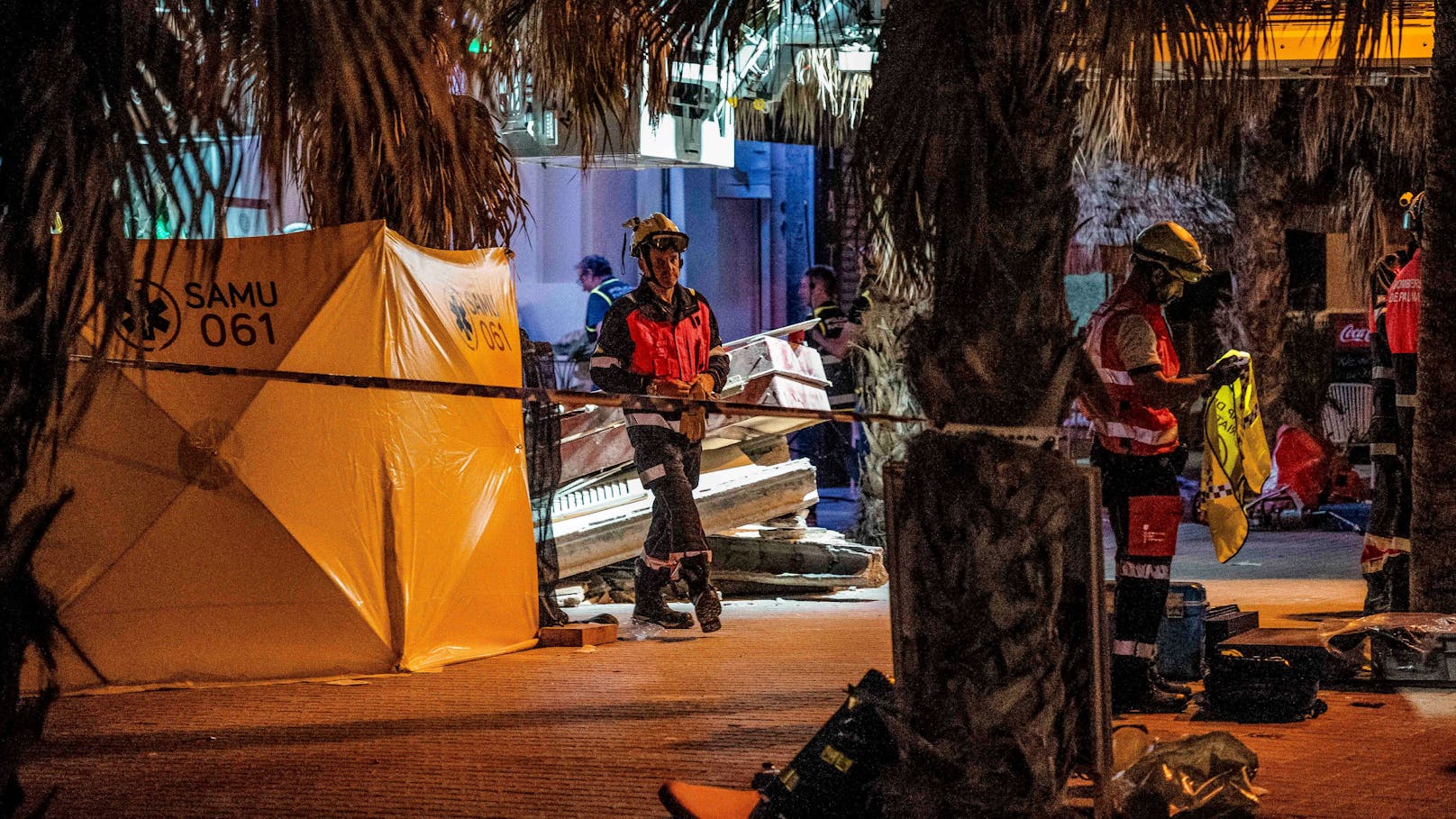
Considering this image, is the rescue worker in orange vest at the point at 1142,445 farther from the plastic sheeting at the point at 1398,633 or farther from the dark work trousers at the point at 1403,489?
the dark work trousers at the point at 1403,489

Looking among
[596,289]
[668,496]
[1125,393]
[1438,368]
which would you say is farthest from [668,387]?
[596,289]

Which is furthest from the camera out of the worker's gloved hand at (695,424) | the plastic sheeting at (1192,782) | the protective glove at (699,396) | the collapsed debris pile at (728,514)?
the collapsed debris pile at (728,514)

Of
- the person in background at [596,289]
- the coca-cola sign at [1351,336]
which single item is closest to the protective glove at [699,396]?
the person in background at [596,289]

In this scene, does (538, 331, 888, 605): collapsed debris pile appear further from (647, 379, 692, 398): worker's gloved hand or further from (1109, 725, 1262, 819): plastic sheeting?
(1109, 725, 1262, 819): plastic sheeting

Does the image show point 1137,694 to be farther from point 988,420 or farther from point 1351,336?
point 1351,336

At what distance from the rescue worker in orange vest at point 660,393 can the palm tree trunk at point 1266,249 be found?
9302 mm

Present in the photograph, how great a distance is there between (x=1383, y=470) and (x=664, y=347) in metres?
4.08

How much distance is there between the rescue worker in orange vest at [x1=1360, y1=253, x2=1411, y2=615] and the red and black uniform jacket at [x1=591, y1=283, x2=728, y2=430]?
3.88 meters

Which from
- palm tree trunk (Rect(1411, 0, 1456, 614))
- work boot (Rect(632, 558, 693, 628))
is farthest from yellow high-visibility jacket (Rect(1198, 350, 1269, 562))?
work boot (Rect(632, 558, 693, 628))

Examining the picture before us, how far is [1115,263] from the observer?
17297 mm

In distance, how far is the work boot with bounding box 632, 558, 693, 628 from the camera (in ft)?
27.8

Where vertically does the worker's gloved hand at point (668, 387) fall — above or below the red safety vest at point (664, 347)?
below

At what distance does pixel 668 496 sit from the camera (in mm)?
8445

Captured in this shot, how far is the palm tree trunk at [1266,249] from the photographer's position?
15992 millimetres
